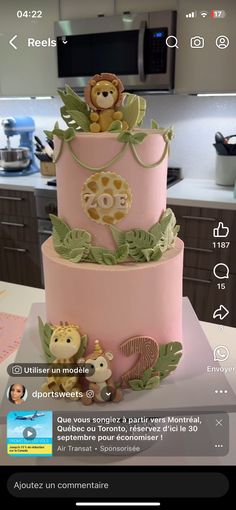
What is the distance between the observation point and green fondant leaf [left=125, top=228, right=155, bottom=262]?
2.54 ft

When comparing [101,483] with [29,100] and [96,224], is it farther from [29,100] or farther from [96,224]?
[29,100]

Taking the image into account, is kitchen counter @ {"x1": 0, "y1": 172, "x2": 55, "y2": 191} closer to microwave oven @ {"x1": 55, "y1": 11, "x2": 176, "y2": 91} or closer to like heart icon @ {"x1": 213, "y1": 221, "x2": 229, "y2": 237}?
microwave oven @ {"x1": 55, "y1": 11, "x2": 176, "y2": 91}

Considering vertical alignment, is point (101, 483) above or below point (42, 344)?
below

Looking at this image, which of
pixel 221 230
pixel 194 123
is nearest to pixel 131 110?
pixel 221 230

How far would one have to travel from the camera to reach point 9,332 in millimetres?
1088

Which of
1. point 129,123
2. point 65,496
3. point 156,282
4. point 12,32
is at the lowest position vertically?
point 65,496

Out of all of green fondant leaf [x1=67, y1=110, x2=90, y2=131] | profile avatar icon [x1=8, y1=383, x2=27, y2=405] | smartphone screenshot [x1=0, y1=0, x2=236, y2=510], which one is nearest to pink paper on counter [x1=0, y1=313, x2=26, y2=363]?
smartphone screenshot [x1=0, y1=0, x2=236, y2=510]

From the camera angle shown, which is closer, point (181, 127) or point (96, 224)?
point (96, 224)

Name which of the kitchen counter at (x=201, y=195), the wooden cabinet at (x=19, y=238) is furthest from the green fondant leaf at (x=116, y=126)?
the wooden cabinet at (x=19, y=238)

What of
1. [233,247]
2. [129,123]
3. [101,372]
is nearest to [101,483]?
[101,372]

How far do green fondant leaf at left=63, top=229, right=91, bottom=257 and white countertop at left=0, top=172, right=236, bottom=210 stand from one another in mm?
1230

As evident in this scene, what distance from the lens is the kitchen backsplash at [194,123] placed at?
2.24 m

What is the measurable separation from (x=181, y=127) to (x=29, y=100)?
1021 millimetres

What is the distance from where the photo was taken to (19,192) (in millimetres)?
2361
